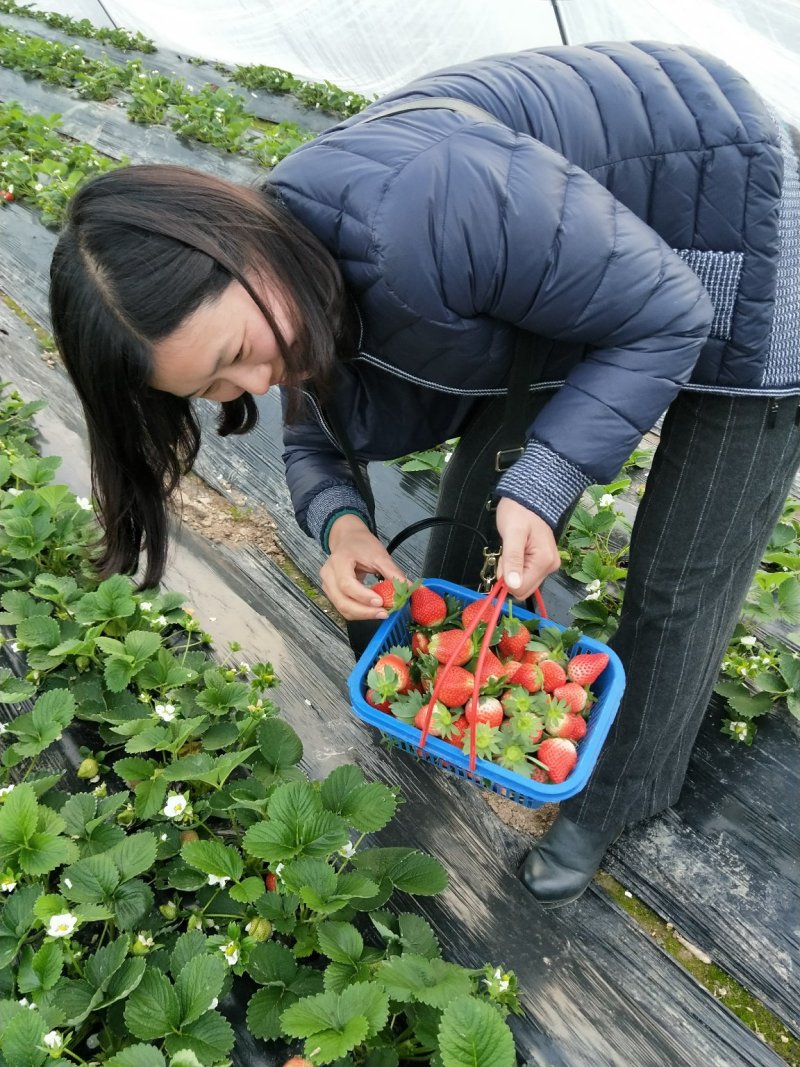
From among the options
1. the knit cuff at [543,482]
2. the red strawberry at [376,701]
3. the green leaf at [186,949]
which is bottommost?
the green leaf at [186,949]

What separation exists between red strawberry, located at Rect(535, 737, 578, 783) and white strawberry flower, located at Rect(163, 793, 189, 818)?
24.8 inches

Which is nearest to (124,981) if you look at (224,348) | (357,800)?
(357,800)

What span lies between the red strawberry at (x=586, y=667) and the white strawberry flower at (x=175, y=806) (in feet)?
2.24

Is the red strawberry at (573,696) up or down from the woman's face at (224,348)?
down

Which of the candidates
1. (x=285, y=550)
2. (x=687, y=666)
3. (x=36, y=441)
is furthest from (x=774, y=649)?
(x=36, y=441)

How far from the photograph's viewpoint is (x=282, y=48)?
5.69m

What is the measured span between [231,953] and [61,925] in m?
0.25

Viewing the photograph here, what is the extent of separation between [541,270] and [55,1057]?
3.93ft

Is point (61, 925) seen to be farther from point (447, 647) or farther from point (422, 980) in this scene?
point (447, 647)

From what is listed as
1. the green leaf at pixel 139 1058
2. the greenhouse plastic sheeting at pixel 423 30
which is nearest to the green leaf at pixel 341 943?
the green leaf at pixel 139 1058

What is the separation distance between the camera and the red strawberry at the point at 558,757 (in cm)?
115

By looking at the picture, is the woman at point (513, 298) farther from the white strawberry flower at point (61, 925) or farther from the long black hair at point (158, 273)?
the white strawberry flower at point (61, 925)

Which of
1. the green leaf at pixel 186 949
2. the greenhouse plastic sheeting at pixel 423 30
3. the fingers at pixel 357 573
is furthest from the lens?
the greenhouse plastic sheeting at pixel 423 30

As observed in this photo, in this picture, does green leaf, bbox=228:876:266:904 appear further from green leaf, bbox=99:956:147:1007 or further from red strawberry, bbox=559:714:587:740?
red strawberry, bbox=559:714:587:740
